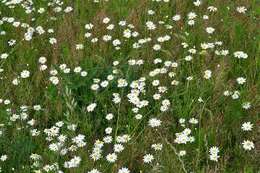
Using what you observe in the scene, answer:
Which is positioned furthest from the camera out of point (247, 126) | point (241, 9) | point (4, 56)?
point (241, 9)

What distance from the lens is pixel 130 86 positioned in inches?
205

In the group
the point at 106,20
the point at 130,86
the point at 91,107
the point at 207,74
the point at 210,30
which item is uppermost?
the point at 106,20

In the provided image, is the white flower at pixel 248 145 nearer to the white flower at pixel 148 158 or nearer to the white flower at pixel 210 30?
the white flower at pixel 148 158

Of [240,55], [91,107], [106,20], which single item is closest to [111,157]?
[91,107]

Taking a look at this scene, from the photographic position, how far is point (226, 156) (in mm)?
4289

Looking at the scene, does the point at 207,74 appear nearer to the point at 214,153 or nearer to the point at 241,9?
the point at 214,153

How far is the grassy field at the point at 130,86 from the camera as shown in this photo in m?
4.50

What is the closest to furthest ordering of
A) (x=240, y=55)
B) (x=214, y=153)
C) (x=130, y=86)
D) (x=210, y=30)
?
(x=214, y=153) < (x=130, y=86) < (x=240, y=55) < (x=210, y=30)

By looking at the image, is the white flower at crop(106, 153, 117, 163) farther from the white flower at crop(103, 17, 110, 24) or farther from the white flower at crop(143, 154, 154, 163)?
the white flower at crop(103, 17, 110, 24)

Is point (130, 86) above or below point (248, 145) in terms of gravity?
above

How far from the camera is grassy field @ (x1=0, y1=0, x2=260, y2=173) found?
4.50 meters

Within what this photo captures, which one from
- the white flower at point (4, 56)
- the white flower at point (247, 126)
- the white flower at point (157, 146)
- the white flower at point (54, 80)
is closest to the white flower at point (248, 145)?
the white flower at point (247, 126)

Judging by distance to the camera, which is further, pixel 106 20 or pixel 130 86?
pixel 106 20

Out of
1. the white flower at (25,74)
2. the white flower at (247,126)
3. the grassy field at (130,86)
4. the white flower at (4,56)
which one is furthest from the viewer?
the white flower at (4,56)
